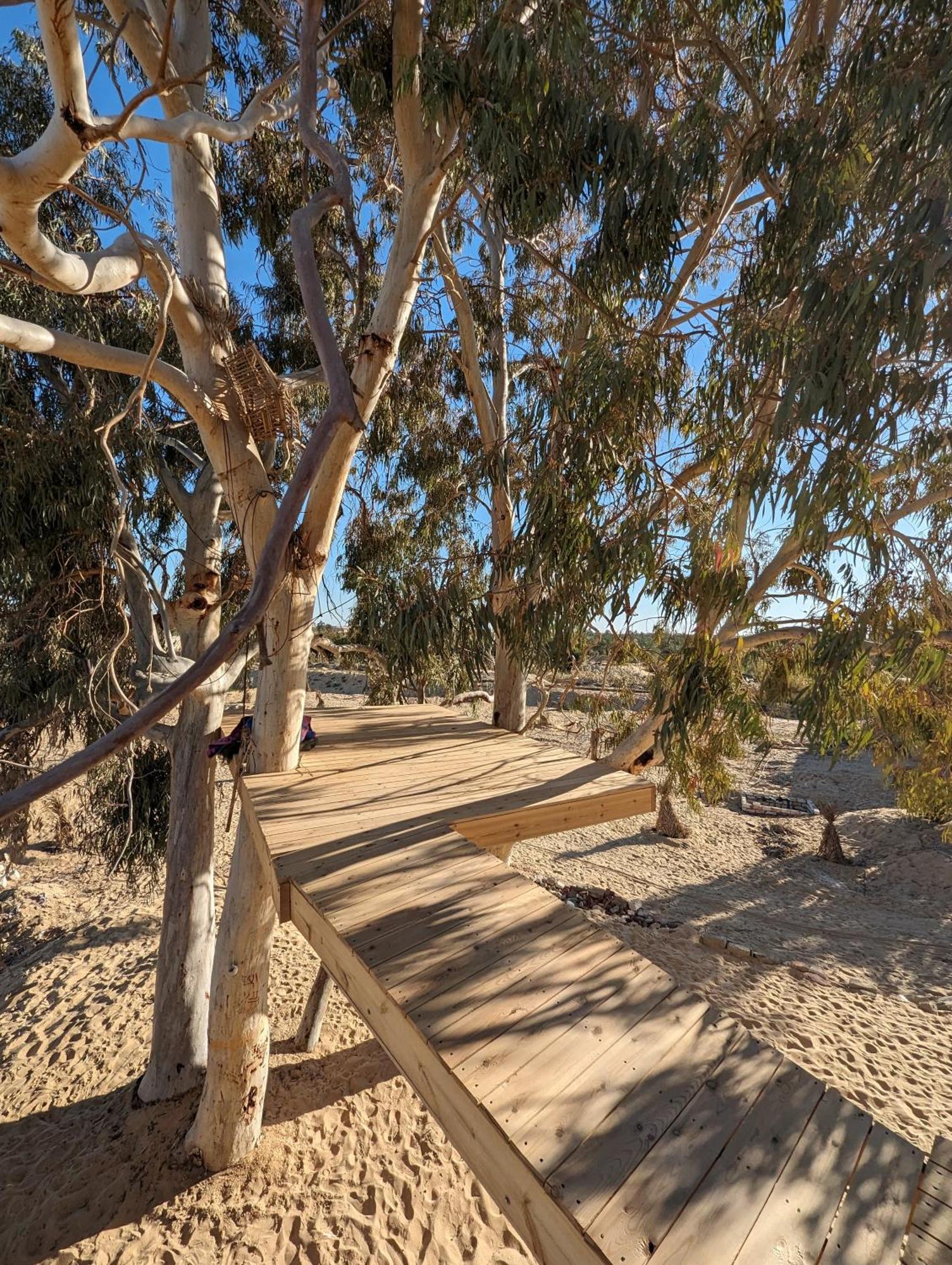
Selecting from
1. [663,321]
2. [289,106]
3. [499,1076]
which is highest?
[289,106]

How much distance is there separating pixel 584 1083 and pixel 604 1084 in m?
0.05

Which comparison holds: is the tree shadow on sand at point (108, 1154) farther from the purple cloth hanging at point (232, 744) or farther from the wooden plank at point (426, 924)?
A: the wooden plank at point (426, 924)

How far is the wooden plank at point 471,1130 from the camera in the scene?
1.05 metres

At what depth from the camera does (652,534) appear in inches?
132

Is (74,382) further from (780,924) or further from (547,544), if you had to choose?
(780,924)

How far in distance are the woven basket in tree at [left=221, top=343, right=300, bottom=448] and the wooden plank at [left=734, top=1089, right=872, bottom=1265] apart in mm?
3233

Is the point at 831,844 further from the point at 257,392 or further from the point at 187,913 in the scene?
the point at 257,392

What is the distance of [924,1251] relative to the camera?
108 cm

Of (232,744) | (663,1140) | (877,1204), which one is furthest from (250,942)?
(877,1204)

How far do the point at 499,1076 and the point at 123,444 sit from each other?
5.03 m

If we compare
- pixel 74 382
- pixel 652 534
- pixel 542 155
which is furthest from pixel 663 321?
pixel 74 382

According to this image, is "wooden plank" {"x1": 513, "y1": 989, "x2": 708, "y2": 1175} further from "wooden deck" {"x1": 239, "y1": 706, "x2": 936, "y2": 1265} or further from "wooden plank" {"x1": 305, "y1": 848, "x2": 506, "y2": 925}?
"wooden plank" {"x1": 305, "y1": 848, "x2": 506, "y2": 925}

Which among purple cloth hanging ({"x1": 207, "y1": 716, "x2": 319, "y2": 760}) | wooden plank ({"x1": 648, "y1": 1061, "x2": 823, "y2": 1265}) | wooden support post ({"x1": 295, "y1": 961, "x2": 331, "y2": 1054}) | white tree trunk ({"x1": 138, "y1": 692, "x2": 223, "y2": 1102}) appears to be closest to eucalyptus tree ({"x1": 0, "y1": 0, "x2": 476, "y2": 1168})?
purple cloth hanging ({"x1": 207, "y1": 716, "x2": 319, "y2": 760})

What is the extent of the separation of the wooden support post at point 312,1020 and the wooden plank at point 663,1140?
3.69 m
